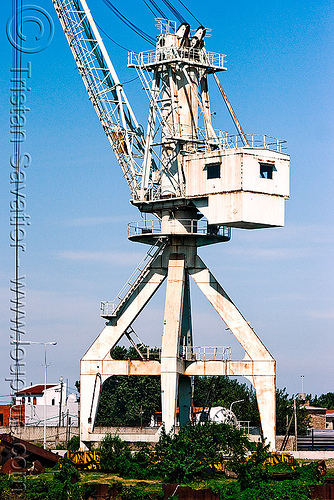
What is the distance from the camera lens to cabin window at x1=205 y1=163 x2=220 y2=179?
196ft

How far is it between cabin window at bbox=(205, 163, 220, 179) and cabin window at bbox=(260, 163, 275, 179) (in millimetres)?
2588

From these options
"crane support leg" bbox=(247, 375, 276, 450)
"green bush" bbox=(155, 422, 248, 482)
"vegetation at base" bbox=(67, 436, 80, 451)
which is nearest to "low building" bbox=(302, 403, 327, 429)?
"vegetation at base" bbox=(67, 436, 80, 451)

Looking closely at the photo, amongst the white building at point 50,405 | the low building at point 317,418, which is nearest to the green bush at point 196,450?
the white building at point 50,405

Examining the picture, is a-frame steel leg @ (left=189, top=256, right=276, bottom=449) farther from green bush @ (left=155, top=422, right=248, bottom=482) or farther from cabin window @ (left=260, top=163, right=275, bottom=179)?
cabin window @ (left=260, top=163, right=275, bottom=179)

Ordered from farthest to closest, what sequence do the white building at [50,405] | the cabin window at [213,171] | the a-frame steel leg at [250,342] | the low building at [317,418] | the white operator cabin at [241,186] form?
the low building at [317,418] → the white building at [50,405] → the a-frame steel leg at [250,342] → the cabin window at [213,171] → the white operator cabin at [241,186]

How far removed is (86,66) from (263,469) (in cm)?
2819

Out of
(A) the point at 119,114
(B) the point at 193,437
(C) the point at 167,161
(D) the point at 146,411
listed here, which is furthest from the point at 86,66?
(D) the point at 146,411

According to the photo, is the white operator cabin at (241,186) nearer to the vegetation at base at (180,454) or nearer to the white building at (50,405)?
the vegetation at base at (180,454)

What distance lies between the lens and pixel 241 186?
58094 mm

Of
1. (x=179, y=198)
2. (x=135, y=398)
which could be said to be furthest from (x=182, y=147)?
(x=135, y=398)

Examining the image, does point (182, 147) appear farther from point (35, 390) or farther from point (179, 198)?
point (35, 390)

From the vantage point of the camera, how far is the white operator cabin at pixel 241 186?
58250 mm

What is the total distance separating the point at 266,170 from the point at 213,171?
314cm

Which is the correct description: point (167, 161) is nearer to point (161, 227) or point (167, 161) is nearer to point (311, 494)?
point (161, 227)
